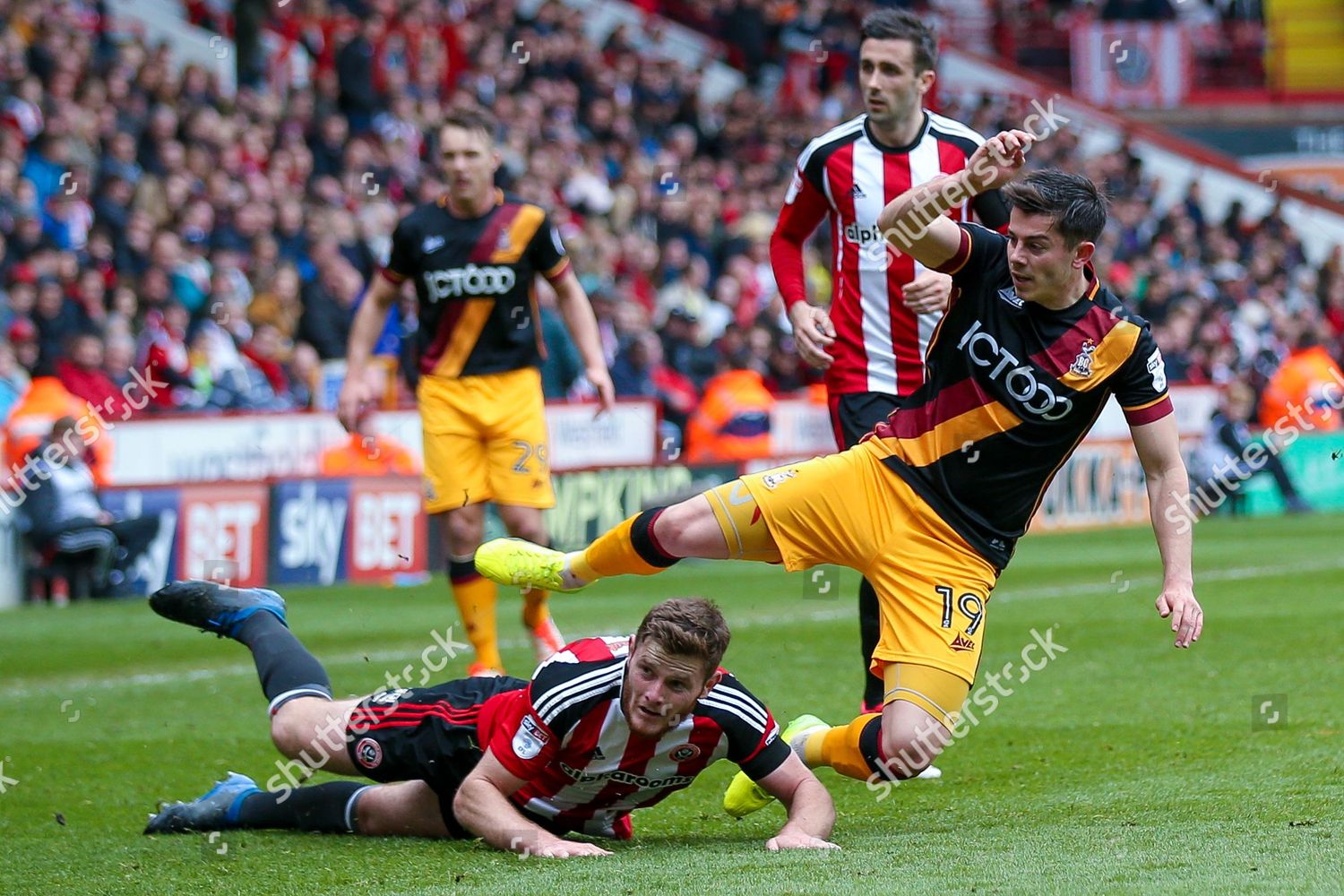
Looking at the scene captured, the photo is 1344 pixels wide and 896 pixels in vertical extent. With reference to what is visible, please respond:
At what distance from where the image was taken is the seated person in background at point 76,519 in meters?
12.9

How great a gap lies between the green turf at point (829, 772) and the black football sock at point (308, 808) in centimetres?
6

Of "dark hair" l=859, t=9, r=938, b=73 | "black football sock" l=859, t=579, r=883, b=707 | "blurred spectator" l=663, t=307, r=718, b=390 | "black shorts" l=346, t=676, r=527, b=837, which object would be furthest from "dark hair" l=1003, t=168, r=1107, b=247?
"blurred spectator" l=663, t=307, r=718, b=390

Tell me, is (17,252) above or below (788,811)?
above

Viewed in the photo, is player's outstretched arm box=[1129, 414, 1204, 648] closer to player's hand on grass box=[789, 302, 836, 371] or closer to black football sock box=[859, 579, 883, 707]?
player's hand on grass box=[789, 302, 836, 371]

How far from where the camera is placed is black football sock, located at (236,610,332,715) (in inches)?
249

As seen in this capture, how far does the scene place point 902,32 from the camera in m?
7.27

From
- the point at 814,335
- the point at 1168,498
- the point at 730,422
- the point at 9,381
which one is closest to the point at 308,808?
the point at 814,335

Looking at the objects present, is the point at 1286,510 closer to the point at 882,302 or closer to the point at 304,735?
the point at 882,302

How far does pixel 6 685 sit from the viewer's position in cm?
967

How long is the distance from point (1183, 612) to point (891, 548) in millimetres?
941

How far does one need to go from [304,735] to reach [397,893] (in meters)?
→ 1.15

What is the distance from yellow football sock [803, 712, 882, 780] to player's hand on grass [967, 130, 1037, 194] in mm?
1639

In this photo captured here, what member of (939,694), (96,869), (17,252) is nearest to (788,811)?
(939,694)

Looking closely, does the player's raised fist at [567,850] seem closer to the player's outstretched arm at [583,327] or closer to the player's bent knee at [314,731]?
the player's bent knee at [314,731]
